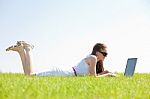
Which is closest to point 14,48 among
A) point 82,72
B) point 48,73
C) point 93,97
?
point 48,73

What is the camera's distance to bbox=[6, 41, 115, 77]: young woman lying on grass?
12538 millimetres

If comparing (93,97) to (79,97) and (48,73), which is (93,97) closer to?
(79,97)

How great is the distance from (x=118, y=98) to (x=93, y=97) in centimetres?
35

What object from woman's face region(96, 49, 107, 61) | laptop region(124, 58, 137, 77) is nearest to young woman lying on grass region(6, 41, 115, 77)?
woman's face region(96, 49, 107, 61)

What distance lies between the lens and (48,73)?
13.7 meters

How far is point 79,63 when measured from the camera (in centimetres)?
1330

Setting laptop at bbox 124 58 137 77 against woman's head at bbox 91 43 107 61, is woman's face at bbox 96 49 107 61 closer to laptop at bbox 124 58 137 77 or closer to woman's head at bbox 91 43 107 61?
woman's head at bbox 91 43 107 61

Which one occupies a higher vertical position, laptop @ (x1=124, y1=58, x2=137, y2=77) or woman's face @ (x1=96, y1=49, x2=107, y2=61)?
woman's face @ (x1=96, y1=49, x2=107, y2=61)

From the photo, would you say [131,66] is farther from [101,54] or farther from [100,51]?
[100,51]

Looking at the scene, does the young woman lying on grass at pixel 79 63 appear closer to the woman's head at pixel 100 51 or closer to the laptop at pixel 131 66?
the woman's head at pixel 100 51

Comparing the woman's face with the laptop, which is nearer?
the woman's face

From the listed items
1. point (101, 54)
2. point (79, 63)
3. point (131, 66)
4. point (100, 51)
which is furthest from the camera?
point (131, 66)

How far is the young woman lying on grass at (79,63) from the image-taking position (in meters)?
12.5

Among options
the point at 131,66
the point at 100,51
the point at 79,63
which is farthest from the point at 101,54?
the point at 131,66
